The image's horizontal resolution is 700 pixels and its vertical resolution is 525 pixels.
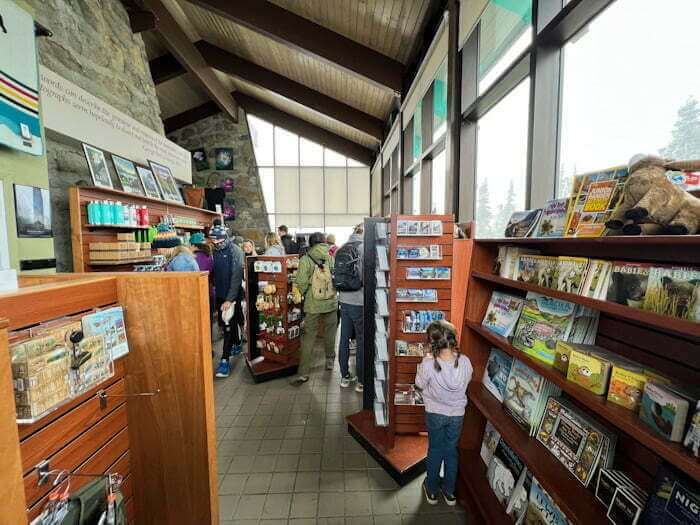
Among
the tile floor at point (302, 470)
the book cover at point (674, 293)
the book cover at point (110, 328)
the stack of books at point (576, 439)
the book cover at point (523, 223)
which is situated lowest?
the tile floor at point (302, 470)

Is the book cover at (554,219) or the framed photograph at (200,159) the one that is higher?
the framed photograph at (200,159)

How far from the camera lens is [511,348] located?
5.49ft

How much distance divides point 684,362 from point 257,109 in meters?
12.5

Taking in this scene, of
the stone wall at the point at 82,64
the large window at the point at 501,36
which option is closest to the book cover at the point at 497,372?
the large window at the point at 501,36

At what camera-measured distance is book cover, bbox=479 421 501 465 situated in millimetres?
2037

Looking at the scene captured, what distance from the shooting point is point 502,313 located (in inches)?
76.0

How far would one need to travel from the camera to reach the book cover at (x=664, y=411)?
36.5 inches

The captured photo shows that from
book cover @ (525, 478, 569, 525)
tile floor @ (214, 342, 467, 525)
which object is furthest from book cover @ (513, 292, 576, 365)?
tile floor @ (214, 342, 467, 525)

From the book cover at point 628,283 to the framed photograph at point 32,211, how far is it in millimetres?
3589

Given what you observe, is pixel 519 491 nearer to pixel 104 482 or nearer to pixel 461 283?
pixel 461 283

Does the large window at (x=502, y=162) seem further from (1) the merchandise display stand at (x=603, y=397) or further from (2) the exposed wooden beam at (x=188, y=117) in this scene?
(2) the exposed wooden beam at (x=188, y=117)

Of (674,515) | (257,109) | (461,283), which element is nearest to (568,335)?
(674,515)

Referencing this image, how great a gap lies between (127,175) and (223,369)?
2.92 meters

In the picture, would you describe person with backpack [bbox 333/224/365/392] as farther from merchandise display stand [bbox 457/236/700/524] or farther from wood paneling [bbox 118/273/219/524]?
wood paneling [bbox 118/273/219/524]
